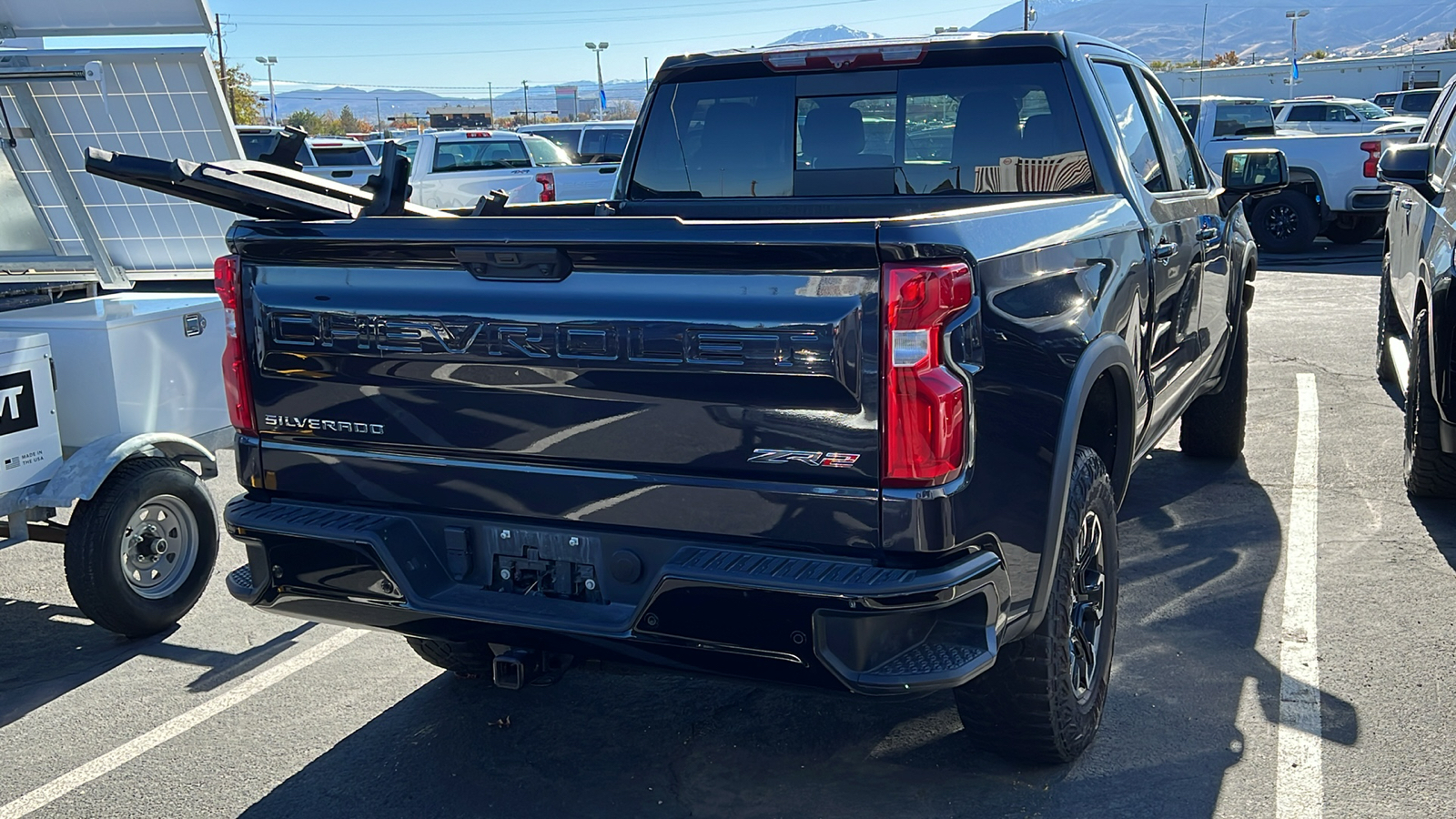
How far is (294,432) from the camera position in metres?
3.33

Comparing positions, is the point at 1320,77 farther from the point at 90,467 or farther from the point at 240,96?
the point at 90,467

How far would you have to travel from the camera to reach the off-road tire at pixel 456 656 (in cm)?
402

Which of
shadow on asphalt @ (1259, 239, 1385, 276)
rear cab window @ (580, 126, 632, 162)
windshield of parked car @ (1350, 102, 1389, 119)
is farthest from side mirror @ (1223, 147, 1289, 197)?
windshield of parked car @ (1350, 102, 1389, 119)

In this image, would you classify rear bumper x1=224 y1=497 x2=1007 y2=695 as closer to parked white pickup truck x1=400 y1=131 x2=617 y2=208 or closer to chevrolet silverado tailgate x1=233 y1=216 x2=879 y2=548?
chevrolet silverado tailgate x1=233 y1=216 x2=879 y2=548

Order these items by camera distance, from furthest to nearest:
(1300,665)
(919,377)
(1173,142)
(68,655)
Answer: (1173,142) → (68,655) → (1300,665) → (919,377)

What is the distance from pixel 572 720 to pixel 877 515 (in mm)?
1719

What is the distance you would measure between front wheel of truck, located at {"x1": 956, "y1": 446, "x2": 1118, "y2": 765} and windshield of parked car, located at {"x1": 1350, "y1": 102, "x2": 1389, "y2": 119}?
84.2ft

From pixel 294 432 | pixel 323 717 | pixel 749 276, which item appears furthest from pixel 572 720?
pixel 749 276

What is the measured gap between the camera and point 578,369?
9.52 ft

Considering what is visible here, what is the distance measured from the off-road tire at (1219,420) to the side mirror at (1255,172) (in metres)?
1.11

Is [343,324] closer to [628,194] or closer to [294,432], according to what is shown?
[294,432]

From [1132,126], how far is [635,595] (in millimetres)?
2805

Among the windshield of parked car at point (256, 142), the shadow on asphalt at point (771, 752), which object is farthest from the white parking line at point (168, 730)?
the windshield of parked car at point (256, 142)

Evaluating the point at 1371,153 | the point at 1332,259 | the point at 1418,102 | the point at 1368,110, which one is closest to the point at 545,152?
the point at 1332,259
